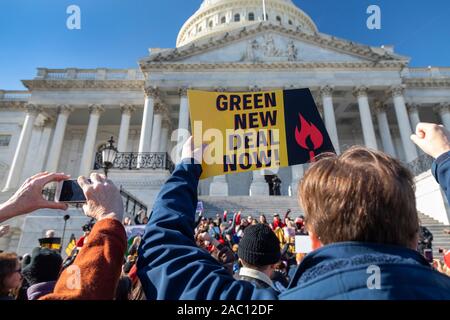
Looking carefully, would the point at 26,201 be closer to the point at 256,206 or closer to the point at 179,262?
the point at 179,262

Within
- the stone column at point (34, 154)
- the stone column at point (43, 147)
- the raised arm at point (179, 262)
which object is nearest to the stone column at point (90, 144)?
the stone column at point (43, 147)

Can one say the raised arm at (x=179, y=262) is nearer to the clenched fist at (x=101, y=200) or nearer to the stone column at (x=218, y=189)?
the clenched fist at (x=101, y=200)

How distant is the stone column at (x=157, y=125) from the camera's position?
1117 inches

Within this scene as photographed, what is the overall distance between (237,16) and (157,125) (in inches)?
1504

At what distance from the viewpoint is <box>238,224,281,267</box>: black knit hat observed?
319cm

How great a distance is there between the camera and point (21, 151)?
30344mm

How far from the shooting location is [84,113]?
35375 millimetres

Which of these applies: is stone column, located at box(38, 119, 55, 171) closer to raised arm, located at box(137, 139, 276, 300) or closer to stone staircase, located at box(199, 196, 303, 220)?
stone staircase, located at box(199, 196, 303, 220)

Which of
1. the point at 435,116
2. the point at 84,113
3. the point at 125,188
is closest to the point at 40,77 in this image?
the point at 84,113

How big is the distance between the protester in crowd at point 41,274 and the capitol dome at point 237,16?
5712cm

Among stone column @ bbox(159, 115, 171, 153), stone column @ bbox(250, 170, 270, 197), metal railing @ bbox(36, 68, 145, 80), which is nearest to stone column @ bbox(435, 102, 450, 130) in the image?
stone column @ bbox(250, 170, 270, 197)

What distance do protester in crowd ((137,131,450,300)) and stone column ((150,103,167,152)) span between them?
27.0 metres

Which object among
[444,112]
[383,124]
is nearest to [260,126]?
[383,124]
